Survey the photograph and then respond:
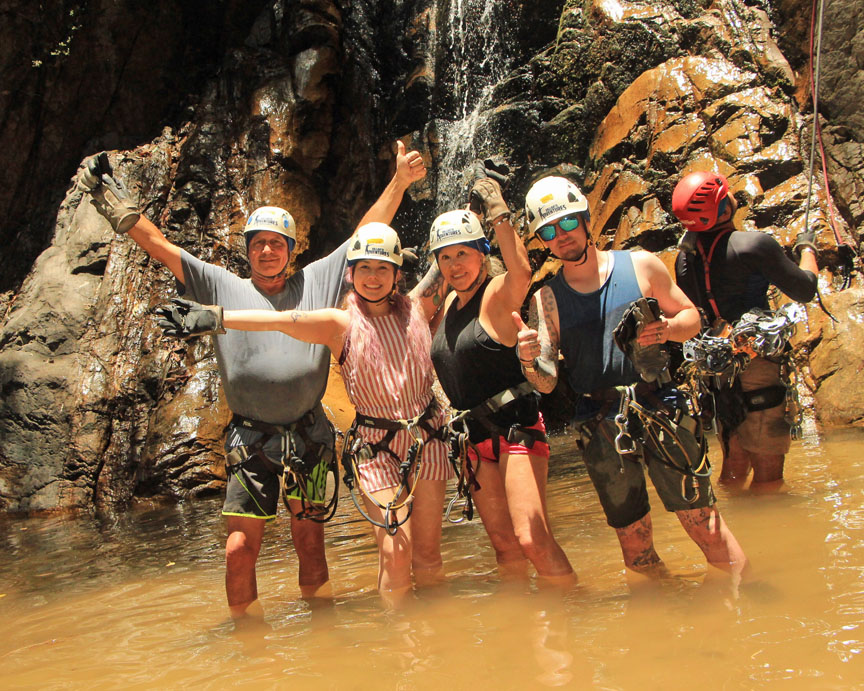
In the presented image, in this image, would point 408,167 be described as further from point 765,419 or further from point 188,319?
point 765,419

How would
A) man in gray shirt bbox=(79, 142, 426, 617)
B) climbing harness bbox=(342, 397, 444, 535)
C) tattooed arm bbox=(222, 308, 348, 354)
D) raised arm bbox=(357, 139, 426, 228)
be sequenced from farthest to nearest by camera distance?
raised arm bbox=(357, 139, 426, 228)
man in gray shirt bbox=(79, 142, 426, 617)
climbing harness bbox=(342, 397, 444, 535)
tattooed arm bbox=(222, 308, 348, 354)

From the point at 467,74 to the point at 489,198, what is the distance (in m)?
11.9

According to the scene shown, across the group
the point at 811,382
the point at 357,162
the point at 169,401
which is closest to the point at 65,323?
the point at 169,401

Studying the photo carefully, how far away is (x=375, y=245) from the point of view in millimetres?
4238

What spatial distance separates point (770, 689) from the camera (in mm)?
2471

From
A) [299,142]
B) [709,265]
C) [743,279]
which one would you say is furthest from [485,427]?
[299,142]

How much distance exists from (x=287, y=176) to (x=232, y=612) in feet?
34.1

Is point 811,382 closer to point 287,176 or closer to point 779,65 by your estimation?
point 779,65

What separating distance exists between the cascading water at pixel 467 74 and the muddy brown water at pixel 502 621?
9023mm

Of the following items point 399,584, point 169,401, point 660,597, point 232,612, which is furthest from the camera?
point 169,401

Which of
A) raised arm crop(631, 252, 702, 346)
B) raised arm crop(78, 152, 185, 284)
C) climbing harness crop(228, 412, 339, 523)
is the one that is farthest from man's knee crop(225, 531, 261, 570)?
raised arm crop(631, 252, 702, 346)

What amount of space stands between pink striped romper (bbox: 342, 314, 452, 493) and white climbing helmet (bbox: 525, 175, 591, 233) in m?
1.10

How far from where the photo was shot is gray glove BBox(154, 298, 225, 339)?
12.1 feet

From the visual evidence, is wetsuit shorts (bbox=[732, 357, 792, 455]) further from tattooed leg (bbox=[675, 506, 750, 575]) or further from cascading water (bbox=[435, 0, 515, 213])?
cascading water (bbox=[435, 0, 515, 213])
